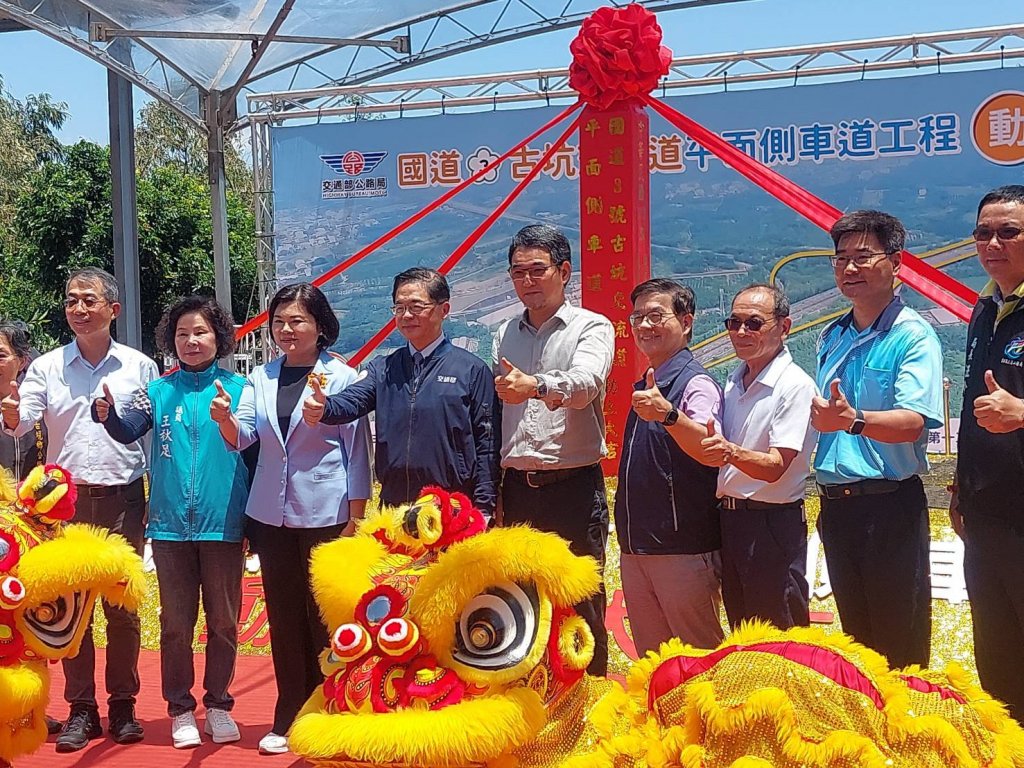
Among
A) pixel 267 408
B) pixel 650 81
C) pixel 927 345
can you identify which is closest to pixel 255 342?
pixel 650 81

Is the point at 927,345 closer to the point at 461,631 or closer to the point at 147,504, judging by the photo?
the point at 461,631

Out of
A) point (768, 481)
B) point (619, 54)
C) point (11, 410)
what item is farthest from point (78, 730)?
point (619, 54)

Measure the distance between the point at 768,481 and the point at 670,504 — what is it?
0.27 meters

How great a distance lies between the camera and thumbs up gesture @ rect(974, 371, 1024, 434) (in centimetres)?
197

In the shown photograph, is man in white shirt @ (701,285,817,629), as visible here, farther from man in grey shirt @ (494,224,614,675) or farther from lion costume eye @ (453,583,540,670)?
lion costume eye @ (453,583,540,670)

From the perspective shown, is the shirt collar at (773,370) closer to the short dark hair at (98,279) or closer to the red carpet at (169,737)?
the red carpet at (169,737)

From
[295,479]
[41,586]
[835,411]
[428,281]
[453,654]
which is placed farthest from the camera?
[295,479]

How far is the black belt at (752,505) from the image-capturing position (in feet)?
8.02

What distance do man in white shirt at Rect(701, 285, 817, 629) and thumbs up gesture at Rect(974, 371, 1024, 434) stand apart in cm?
49

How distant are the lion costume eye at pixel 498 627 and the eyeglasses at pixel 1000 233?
48.5 inches

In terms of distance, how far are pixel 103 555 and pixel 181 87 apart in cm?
543

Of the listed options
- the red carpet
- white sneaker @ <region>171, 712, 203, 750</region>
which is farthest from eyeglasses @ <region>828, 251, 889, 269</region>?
white sneaker @ <region>171, 712, 203, 750</region>

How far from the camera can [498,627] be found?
191 cm

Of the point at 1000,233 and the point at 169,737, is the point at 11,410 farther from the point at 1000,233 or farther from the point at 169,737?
the point at 1000,233
